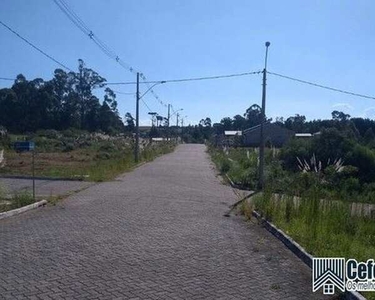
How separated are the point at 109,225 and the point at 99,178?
39.4 ft

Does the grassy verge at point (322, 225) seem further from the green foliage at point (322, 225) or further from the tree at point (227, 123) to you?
the tree at point (227, 123)

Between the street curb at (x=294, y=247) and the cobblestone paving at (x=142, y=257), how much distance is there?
16cm

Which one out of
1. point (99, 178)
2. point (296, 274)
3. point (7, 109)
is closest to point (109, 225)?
point (296, 274)

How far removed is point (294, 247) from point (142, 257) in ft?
9.69

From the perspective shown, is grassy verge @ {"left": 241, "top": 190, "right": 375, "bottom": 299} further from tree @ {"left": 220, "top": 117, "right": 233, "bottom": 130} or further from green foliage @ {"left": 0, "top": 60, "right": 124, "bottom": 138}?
tree @ {"left": 220, "top": 117, "right": 233, "bottom": 130}

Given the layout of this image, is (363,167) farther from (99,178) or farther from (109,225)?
(109,225)

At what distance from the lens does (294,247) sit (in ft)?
28.7

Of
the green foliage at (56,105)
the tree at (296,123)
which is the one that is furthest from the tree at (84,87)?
the tree at (296,123)

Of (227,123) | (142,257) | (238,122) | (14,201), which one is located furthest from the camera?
(227,123)

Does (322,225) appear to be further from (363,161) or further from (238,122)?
(238,122)

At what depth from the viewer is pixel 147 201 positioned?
15.4 metres

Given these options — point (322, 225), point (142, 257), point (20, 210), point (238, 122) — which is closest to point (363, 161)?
point (322, 225)
